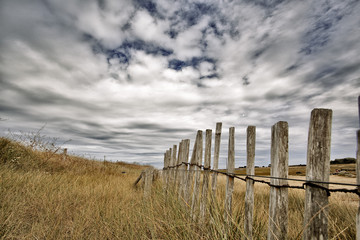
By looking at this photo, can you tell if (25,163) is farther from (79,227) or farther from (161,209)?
(161,209)

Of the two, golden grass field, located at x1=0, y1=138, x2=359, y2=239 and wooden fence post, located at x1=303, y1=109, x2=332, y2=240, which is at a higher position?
wooden fence post, located at x1=303, y1=109, x2=332, y2=240

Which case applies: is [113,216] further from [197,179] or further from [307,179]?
[307,179]

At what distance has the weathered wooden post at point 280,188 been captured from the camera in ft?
5.05

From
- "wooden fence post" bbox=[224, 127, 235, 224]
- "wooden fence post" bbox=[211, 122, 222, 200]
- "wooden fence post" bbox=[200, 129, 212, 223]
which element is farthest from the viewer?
"wooden fence post" bbox=[200, 129, 212, 223]

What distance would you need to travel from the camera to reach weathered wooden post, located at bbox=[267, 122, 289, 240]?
154cm

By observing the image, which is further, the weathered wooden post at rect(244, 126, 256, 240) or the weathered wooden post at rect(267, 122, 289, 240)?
the weathered wooden post at rect(244, 126, 256, 240)

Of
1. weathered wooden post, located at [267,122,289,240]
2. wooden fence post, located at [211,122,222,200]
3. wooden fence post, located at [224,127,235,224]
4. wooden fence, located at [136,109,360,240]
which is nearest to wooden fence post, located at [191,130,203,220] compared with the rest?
wooden fence post, located at [211,122,222,200]

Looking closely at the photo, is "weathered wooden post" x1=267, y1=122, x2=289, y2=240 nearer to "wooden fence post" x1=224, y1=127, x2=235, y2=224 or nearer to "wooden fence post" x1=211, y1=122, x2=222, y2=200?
"wooden fence post" x1=224, y1=127, x2=235, y2=224

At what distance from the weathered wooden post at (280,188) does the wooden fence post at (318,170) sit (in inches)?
9.2

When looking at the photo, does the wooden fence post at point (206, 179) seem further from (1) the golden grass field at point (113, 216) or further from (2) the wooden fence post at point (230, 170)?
(2) the wooden fence post at point (230, 170)

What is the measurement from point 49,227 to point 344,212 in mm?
4932

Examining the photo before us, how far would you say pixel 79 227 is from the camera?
3.08 meters

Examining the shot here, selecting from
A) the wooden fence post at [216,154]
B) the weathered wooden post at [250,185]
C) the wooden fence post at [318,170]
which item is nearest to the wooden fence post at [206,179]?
the wooden fence post at [216,154]

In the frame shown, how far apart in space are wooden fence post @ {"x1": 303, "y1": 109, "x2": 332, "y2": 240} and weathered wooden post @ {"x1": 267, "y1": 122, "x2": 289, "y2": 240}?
23 cm
